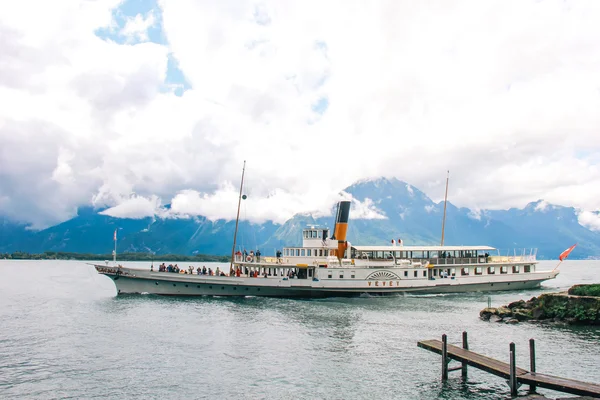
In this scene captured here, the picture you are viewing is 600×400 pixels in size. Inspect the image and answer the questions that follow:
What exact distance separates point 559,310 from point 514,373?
77.4 feet

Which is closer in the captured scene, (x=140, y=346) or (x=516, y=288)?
(x=140, y=346)

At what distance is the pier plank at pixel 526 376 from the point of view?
19.2 meters

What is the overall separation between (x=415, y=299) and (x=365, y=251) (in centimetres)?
917

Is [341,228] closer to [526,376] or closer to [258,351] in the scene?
[258,351]

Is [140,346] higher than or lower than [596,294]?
lower

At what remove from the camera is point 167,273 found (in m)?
57.3

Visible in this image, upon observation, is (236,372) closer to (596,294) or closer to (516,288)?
(596,294)

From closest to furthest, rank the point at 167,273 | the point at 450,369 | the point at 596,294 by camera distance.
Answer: the point at 450,369
the point at 596,294
the point at 167,273

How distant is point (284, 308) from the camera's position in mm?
49250

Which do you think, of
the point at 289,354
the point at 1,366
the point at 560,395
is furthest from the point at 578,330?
the point at 1,366

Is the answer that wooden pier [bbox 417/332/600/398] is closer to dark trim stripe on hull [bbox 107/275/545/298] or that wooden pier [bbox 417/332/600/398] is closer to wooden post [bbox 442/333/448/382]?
wooden post [bbox 442/333/448/382]

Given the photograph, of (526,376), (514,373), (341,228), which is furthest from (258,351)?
(341,228)

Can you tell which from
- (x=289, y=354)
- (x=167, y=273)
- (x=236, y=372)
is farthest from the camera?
(x=167, y=273)

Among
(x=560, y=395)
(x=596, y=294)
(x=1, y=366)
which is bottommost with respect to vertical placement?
(x=1, y=366)
